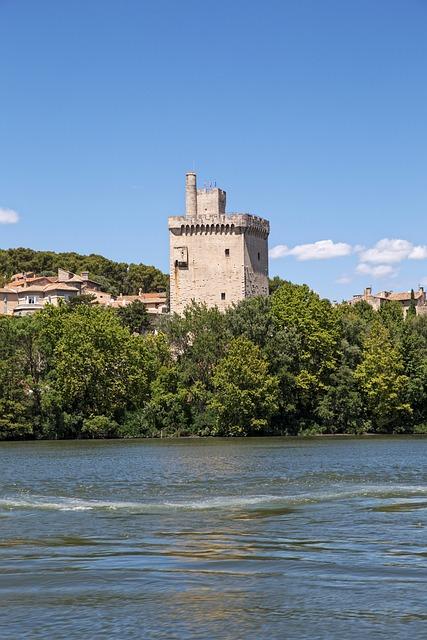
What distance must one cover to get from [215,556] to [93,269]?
147m

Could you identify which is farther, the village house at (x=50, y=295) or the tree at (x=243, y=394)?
the village house at (x=50, y=295)

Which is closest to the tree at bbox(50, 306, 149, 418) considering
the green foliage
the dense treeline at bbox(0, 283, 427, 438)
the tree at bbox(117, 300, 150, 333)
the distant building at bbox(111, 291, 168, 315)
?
the dense treeline at bbox(0, 283, 427, 438)

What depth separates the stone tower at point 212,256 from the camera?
288ft

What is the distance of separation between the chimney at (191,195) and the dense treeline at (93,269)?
65.7 m

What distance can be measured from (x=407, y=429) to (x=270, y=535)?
55.1 metres

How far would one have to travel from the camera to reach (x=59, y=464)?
43.8 metres

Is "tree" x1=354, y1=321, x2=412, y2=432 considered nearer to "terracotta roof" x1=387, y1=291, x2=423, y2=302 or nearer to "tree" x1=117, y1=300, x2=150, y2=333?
"tree" x1=117, y1=300, x2=150, y2=333

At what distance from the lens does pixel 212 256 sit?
292 ft

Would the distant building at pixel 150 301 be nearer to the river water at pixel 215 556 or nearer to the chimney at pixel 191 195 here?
the chimney at pixel 191 195

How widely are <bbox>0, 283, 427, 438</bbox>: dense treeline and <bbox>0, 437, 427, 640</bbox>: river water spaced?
33.2 m

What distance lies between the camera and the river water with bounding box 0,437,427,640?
515 inches

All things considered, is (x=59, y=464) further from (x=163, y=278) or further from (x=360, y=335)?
(x=163, y=278)

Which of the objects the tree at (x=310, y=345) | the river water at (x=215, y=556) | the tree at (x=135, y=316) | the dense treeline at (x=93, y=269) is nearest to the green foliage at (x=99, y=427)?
the tree at (x=310, y=345)

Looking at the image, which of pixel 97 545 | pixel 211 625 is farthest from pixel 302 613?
pixel 97 545
